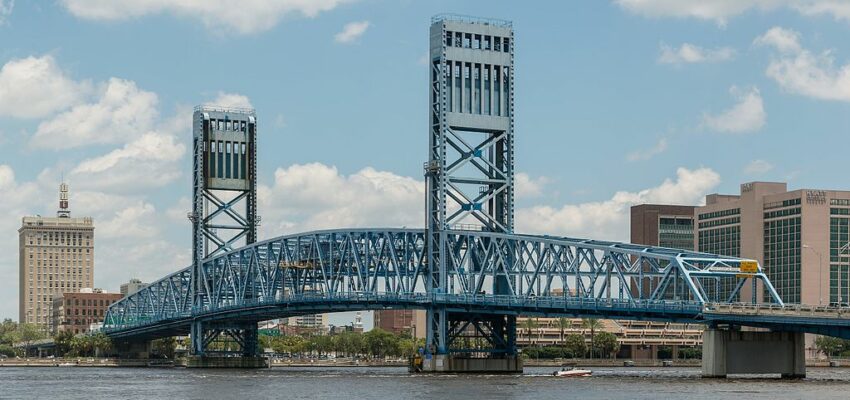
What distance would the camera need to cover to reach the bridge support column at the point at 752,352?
143 m

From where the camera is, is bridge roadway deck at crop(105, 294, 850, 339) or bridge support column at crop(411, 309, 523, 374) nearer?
bridge roadway deck at crop(105, 294, 850, 339)

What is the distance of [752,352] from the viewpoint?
143 meters

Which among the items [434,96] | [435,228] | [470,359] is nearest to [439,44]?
[434,96]

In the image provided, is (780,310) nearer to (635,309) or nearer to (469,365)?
(635,309)

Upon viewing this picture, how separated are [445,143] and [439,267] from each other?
41.0 ft

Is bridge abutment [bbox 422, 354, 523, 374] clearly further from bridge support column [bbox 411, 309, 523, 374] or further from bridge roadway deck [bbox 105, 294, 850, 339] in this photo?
bridge roadway deck [bbox 105, 294, 850, 339]

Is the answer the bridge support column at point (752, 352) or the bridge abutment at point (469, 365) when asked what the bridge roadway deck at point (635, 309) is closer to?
the bridge support column at point (752, 352)

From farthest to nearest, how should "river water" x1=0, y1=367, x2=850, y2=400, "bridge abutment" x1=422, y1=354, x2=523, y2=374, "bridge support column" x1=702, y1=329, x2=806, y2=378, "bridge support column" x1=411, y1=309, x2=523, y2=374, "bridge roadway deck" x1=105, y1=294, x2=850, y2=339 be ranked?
"bridge support column" x1=411, y1=309, x2=523, y2=374 → "bridge abutment" x1=422, y1=354, x2=523, y2=374 → "bridge support column" x1=702, y1=329, x2=806, y2=378 → "bridge roadway deck" x1=105, y1=294, x2=850, y2=339 → "river water" x1=0, y1=367, x2=850, y2=400

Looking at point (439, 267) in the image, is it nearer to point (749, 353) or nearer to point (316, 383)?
point (316, 383)

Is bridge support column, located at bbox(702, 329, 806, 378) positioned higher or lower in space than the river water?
higher

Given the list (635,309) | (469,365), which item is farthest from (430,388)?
(469,365)

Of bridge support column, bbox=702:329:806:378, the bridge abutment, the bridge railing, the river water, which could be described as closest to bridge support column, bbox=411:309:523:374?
the bridge abutment

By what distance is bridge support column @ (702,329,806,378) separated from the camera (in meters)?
143

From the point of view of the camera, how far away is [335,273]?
642ft
